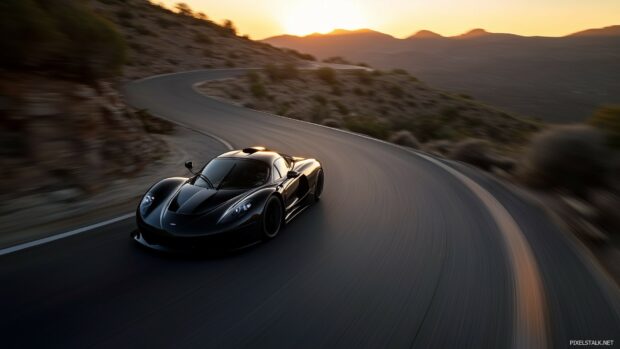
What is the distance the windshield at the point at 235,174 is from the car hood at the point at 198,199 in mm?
164

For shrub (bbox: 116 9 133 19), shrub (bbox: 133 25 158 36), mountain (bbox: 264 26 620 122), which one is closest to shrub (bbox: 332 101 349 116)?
shrub (bbox: 133 25 158 36)

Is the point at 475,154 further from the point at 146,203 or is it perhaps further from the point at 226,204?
the point at 146,203

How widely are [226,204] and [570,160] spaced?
7.55 m

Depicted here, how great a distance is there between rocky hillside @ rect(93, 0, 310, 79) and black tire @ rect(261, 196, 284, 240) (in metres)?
27.8

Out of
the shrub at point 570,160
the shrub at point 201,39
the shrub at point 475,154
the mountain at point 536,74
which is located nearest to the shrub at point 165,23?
the shrub at point 201,39

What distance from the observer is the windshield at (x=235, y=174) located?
20.7 feet

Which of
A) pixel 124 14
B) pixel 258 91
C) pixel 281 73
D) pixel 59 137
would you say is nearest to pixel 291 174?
pixel 59 137

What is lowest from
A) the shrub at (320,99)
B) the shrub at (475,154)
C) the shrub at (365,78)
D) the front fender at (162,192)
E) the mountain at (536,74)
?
the mountain at (536,74)

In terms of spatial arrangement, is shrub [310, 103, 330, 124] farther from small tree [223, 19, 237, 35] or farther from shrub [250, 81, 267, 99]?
small tree [223, 19, 237, 35]

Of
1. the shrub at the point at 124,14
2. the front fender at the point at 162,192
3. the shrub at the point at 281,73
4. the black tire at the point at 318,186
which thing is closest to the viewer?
the front fender at the point at 162,192

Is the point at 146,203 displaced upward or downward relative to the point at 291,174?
downward

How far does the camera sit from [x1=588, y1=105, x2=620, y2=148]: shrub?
11438 mm

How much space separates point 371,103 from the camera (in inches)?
1430

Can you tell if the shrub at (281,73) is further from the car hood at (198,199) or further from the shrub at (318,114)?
the car hood at (198,199)
